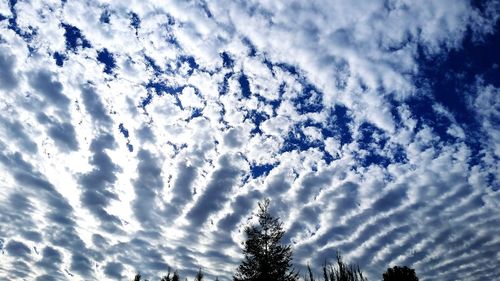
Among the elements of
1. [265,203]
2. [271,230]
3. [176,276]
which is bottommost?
[176,276]

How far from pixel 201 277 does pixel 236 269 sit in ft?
29.0

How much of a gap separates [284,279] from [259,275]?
81.3 inches

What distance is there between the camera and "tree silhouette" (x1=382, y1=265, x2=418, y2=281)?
27.0 m

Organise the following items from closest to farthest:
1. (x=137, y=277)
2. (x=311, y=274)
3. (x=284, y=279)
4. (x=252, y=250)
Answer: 1. (x=284, y=279)
2. (x=252, y=250)
3. (x=137, y=277)
4. (x=311, y=274)

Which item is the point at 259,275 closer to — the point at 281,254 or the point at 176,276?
the point at 281,254

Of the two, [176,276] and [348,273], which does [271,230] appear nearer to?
[176,276]

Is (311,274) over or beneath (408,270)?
over

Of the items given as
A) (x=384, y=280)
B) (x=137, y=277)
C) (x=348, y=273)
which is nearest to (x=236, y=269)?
(x=137, y=277)

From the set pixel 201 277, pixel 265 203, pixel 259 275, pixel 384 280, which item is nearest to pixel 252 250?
pixel 259 275

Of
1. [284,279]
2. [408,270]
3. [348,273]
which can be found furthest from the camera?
[348,273]

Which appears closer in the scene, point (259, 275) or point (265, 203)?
point (259, 275)

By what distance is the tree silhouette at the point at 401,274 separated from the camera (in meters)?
27.0

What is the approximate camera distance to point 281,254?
25000mm

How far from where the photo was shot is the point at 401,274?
2722 cm
